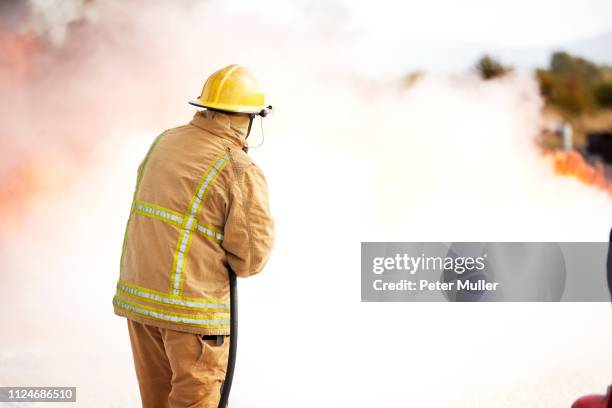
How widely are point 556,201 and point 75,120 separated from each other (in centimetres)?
300

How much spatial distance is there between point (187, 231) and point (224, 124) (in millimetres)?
436

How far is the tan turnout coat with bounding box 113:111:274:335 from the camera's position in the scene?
9.45ft

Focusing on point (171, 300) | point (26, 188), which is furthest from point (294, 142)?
point (171, 300)

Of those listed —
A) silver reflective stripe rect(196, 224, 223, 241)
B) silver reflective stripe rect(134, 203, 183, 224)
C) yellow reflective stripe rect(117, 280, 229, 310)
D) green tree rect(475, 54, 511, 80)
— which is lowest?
yellow reflective stripe rect(117, 280, 229, 310)

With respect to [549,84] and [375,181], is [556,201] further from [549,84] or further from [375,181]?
[375,181]

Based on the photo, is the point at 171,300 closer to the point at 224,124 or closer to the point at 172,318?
the point at 172,318

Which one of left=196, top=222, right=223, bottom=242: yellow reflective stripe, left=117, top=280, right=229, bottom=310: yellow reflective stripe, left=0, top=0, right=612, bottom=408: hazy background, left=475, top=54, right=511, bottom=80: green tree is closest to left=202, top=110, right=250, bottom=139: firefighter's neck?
left=196, top=222, right=223, bottom=242: yellow reflective stripe

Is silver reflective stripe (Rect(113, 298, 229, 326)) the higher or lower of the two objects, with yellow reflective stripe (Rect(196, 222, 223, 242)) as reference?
lower

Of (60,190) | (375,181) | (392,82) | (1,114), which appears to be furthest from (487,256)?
(1,114)

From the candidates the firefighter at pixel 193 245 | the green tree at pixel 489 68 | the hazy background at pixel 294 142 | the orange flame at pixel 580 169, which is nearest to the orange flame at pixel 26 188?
the hazy background at pixel 294 142

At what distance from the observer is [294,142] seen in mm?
5102

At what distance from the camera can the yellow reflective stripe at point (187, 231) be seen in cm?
288

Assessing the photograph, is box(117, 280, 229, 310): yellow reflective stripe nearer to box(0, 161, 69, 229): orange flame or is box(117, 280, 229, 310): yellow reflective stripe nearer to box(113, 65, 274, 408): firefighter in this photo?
box(113, 65, 274, 408): firefighter

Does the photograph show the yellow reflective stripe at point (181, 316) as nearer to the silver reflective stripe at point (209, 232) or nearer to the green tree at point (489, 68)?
the silver reflective stripe at point (209, 232)
